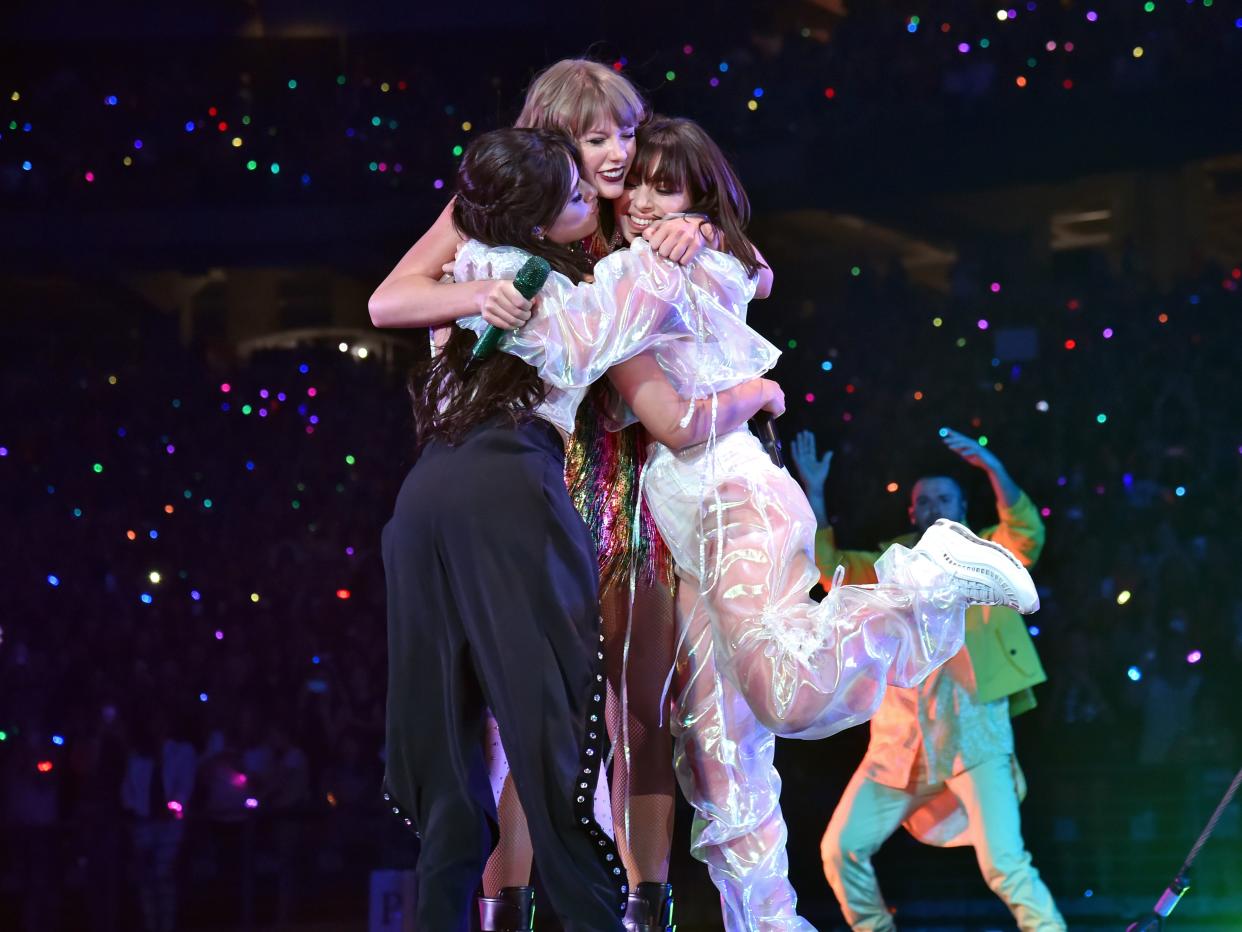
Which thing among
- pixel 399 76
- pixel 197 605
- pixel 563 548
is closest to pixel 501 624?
pixel 563 548

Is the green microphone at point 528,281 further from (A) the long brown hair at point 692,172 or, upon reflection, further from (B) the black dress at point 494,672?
(A) the long brown hair at point 692,172

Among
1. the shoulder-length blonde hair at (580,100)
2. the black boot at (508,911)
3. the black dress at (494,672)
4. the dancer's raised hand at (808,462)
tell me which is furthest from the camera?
the dancer's raised hand at (808,462)

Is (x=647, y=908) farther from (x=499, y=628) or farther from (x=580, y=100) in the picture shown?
(x=580, y=100)

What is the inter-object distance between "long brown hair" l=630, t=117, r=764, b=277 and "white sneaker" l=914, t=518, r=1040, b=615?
54 centimetres

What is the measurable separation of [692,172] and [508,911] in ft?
3.82

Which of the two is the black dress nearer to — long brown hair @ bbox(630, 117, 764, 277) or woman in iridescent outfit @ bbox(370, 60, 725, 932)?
woman in iridescent outfit @ bbox(370, 60, 725, 932)

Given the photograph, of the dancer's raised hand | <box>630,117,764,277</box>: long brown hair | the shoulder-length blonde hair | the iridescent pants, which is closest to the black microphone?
the iridescent pants

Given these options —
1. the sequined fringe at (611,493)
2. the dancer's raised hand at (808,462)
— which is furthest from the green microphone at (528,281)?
the dancer's raised hand at (808,462)

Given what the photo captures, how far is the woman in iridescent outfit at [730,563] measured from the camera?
211cm

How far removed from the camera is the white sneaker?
2092 millimetres

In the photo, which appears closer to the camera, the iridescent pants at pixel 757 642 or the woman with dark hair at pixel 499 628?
the woman with dark hair at pixel 499 628

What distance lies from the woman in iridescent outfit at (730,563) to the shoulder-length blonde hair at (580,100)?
7 cm

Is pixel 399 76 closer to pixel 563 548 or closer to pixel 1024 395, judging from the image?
pixel 1024 395

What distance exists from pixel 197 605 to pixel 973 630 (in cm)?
312
